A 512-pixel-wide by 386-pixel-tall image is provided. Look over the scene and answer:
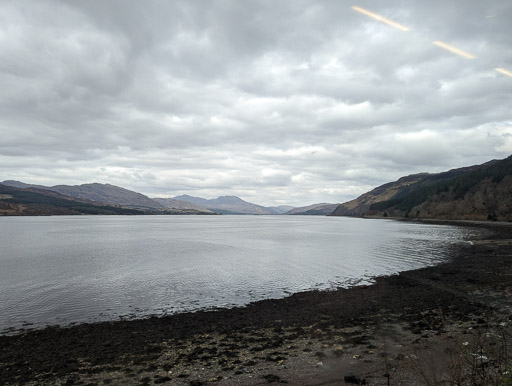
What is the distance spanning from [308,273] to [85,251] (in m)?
51.3

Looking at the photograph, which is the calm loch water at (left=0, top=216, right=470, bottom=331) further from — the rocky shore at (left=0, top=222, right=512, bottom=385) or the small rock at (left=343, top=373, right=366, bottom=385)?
the small rock at (left=343, top=373, right=366, bottom=385)

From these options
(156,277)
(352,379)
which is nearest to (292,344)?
(352,379)

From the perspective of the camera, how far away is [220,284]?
3894cm

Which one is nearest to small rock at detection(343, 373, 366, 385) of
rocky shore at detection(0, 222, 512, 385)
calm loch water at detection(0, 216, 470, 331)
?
rocky shore at detection(0, 222, 512, 385)

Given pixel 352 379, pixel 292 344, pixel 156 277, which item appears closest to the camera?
pixel 352 379

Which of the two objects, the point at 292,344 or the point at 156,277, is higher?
the point at 292,344

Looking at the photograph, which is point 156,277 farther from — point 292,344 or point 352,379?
point 352,379

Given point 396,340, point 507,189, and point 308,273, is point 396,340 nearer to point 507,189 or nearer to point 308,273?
point 308,273

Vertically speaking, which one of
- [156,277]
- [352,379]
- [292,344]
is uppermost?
[352,379]

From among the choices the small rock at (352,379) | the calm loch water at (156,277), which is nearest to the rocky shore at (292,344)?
the small rock at (352,379)

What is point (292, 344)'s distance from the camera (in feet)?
61.8

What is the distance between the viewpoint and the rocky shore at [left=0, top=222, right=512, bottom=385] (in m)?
14.3

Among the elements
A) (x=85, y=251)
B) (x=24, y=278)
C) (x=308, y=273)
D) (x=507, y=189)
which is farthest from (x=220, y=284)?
(x=507, y=189)

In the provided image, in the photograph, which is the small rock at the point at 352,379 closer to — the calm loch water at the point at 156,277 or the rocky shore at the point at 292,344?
the rocky shore at the point at 292,344
